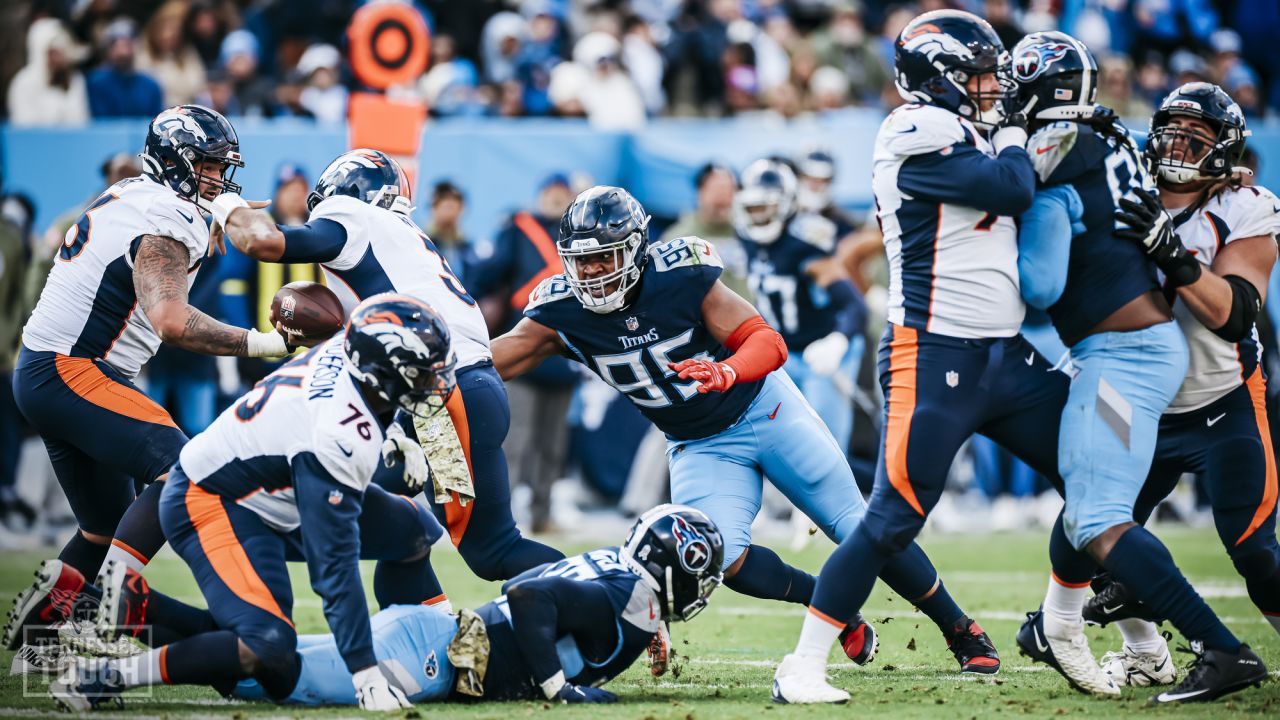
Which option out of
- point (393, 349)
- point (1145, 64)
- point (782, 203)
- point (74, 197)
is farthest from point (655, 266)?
point (1145, 64)

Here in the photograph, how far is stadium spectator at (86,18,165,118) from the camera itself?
37.5 feet

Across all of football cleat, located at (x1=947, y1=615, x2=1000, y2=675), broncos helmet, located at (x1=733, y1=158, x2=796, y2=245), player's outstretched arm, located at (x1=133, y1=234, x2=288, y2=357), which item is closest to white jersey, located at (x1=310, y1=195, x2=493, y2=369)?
player's outstretched arm, located at (x1=133, y1=234, x2=288, y2=357)

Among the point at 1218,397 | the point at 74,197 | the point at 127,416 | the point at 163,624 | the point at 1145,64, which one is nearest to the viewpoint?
the point at 163,624

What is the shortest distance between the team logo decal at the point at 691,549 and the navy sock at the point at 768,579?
0.70 metres

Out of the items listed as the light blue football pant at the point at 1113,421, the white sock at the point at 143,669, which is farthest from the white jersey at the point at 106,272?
the light blue football pant at the point at 1113,421

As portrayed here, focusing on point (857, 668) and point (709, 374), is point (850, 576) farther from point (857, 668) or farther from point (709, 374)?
point (857, 668)

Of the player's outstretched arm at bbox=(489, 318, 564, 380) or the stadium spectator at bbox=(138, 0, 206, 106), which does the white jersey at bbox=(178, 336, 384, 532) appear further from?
the stadium spectator at bbox=(138, 0, 206, 106)

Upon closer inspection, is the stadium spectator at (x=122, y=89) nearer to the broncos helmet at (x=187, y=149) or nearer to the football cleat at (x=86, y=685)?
the broncos helmet at (x=187, y=149)

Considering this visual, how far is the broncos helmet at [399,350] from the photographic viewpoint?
172 inches

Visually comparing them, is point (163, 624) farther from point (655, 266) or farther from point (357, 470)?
point (655, 266)

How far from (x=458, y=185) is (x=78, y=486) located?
19.0 ft

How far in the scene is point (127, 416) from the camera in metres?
5.38

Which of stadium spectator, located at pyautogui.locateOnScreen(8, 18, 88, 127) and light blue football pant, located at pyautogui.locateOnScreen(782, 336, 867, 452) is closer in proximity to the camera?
light blue football pant, located at pyautogui.locateOnScreen(782, 336, 867, 452)

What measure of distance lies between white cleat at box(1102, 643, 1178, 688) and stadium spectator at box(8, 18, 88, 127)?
9317 mm
